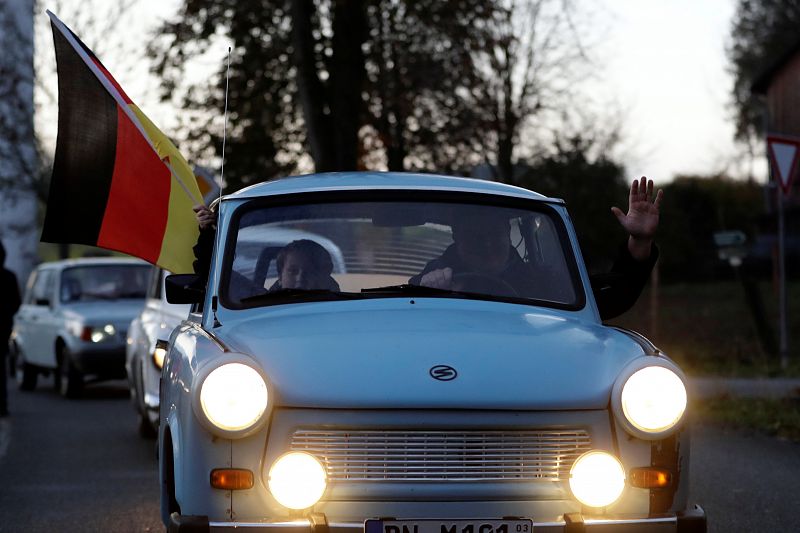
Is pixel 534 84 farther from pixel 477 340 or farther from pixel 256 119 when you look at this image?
pixel 477 340

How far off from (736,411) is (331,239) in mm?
8091

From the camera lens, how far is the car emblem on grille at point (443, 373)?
16.7ft

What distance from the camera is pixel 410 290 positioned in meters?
6.16

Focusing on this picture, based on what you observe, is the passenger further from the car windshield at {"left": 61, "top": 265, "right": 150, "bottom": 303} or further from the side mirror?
the car windshield at {"left": 61, "top": 265, "right": 150, "bottom": 303}

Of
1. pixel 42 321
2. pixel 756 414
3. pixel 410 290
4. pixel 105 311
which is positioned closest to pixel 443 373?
pixel 410 290

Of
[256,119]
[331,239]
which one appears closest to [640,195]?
[331,239]

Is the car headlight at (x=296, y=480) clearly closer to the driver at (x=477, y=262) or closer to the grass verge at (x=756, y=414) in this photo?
the driver at (x=477, y=262)

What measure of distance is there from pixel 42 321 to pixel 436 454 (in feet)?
49.6

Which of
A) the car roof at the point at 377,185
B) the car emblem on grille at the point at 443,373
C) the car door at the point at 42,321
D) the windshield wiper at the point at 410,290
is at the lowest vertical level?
the car door at the point at 42,321

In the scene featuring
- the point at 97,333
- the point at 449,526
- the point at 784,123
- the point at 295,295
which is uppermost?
the point at 784,123

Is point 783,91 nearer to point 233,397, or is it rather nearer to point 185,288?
point 185,288

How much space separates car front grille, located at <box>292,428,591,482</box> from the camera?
5.01 m

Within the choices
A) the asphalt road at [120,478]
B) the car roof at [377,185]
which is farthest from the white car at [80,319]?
the car roof at [377,185]

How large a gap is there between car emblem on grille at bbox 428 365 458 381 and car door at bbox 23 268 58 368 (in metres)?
14.2
